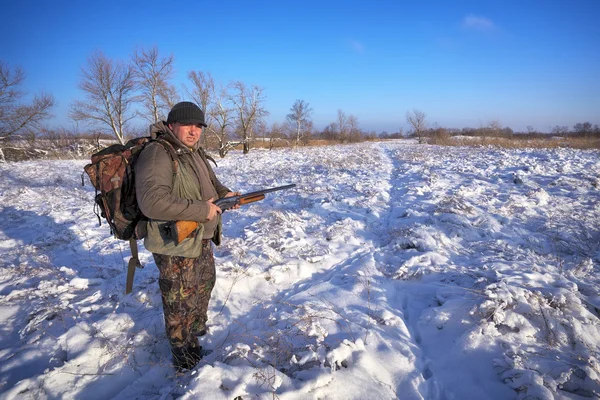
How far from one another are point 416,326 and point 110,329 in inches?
132

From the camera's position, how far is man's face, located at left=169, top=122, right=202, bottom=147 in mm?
2339

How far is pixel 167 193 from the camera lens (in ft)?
6.83

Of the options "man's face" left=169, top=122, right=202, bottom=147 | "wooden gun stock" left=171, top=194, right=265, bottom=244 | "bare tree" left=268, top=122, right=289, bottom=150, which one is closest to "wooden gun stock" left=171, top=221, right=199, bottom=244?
"wooden gun stock" left=171, top=194, right=265, bottom=244

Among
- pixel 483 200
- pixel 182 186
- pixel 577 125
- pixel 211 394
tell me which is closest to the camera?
pixel 211 394

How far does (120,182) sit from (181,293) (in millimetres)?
1111

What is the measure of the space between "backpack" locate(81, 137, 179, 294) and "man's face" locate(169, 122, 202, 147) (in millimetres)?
157

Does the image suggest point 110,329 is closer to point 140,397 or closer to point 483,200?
point 140,397

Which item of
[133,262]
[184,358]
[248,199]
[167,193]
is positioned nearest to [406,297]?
[248,199]

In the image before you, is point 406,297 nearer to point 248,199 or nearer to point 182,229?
point 248,199

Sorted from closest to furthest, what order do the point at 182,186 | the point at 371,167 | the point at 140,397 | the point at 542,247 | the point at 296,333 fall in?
the point at 140,397 < the point at 182,186 < the point at 296,333 < the point at 542,247 < the point at 371,167

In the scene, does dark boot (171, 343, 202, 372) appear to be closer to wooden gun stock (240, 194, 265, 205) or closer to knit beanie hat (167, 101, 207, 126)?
wooden gun stock (240, 194, 265, 205)

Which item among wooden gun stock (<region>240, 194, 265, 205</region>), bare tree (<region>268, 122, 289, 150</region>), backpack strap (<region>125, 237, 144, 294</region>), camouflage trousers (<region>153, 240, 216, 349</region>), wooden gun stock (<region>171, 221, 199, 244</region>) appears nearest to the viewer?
wooden gun stock (<region>171, 221, 199, 244</region>)

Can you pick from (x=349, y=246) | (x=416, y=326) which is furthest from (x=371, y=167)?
(x=416, y=326)

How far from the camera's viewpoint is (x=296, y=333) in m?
2.67
